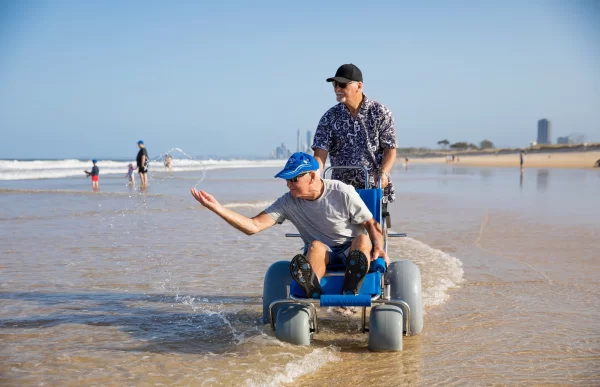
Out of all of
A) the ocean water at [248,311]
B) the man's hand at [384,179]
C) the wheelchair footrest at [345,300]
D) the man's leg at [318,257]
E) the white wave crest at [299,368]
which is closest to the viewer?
the white wave crest at [299,368]

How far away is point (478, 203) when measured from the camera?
1733 cm

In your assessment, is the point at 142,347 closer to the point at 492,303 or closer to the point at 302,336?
the point at 302,336

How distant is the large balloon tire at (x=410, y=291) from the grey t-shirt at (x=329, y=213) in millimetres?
459

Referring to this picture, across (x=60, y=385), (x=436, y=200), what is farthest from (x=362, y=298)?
(x=436, y=200)

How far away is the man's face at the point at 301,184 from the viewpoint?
15.9ft

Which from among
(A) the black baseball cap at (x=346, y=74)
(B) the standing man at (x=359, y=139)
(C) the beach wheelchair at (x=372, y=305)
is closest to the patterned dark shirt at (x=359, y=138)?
(B) the standing man at (x=359, y=139)

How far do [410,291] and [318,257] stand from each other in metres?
0.82

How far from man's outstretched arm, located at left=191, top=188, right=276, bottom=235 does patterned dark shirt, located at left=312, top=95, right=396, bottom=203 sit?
134 cm

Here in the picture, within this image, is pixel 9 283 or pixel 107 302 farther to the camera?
pixel 9 283

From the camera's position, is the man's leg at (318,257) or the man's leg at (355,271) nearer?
the man's leg at (355,271)

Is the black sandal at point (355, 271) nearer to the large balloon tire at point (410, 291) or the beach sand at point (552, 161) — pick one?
the large balloon tire at point (410, 291)

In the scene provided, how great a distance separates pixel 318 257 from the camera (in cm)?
486

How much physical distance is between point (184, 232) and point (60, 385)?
283 inches

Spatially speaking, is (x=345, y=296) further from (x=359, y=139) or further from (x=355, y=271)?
(x=359, y=139)
